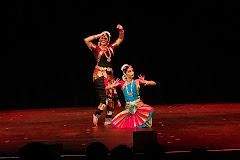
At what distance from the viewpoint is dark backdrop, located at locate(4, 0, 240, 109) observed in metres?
9.06

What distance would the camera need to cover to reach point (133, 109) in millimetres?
5828

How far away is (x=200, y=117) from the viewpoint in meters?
6.76

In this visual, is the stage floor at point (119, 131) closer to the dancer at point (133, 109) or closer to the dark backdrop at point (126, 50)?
the dancer at point (133, 109)

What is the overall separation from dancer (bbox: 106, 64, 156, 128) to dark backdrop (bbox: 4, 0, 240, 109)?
3.32 meters

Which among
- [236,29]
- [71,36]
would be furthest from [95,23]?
[236,29]

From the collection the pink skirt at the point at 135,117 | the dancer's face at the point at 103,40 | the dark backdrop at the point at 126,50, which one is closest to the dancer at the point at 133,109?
the pink skirt at the point at 135,117

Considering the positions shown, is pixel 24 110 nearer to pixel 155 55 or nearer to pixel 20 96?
pixel 20 96

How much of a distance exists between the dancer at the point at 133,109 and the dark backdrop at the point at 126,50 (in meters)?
3.32

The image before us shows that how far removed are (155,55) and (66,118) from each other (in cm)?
289

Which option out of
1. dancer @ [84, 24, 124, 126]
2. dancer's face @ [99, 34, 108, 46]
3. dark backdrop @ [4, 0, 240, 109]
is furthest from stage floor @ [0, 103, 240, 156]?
dark backdrop @ [4, 0, 240, 109]

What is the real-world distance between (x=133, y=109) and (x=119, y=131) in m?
0.46

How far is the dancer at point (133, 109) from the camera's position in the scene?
5742 mm

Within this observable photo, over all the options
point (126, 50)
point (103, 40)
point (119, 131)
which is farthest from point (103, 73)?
point (126, 50)

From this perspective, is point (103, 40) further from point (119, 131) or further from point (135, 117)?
point (119, 131)
